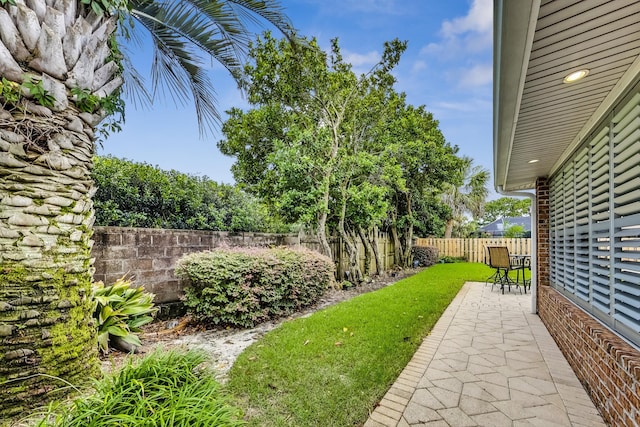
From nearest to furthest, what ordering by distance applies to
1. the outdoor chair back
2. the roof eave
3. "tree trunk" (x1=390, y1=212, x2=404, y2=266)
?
the roof eave
the outdoor chair back
"tree trunk" (x1=390, y1=212, x2=404, y2=266)

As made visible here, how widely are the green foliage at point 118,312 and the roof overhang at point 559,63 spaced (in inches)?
150

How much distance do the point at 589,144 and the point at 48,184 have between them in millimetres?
4805

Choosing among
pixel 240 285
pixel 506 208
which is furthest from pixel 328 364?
pixel 506 208

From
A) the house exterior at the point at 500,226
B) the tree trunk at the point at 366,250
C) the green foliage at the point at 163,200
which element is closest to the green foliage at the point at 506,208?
the house exterior at the point at 500,226

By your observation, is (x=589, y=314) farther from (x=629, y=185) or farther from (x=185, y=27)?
(x=185, y=27)

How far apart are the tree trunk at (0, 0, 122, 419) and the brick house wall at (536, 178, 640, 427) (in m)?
3.59

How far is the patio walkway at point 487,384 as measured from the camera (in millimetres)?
2330

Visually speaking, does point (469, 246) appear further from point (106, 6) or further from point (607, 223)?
point (106, 6)

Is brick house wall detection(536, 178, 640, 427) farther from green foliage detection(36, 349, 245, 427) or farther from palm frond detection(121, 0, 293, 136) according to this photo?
palm frond detection(121, 0, 293, 136)

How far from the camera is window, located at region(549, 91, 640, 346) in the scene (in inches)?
82.4

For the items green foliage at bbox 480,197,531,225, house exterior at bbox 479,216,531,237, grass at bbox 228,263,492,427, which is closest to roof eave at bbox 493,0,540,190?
grass at bbox 228,263,492,427

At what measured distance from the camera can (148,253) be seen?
4.74 m

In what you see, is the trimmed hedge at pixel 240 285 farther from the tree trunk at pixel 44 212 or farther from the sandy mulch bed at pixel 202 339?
the tree trunk at pixel 44 212

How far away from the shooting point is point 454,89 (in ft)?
41.3
